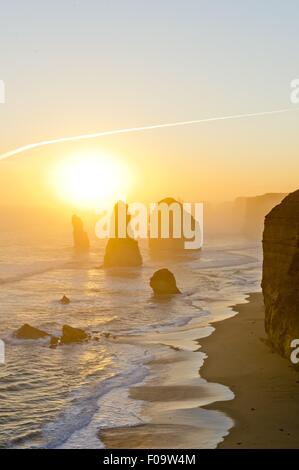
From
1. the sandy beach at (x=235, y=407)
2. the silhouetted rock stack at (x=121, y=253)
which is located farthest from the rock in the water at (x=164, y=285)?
the silhouetted rock stack at (x=121, y=253)

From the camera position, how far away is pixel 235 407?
2425cm

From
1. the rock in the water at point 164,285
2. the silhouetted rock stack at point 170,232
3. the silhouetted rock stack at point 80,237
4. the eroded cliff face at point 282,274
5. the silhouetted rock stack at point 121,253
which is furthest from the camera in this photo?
the silhouetted rock stack at point 80,237

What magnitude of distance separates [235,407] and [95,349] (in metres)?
15.6

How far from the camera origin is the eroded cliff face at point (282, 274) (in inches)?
1187

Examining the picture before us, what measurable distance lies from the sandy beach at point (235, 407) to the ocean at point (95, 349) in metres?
0.52

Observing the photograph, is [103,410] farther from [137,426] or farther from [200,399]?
[200,399]

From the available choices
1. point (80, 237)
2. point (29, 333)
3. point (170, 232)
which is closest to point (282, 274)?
point (29, 333)

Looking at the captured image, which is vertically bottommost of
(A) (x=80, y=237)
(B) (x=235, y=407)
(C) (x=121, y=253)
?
(B) (x=235, y=407)

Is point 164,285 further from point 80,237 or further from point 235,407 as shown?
point 80,237

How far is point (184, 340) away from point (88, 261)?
266 ft

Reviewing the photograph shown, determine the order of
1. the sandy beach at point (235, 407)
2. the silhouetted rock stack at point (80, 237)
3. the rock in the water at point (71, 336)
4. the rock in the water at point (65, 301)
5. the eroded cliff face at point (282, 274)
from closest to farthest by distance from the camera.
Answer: the sandy beach at point (235, 407) < the eroded cliff face at point (282, 274) < the rock in the water at point (71, 336) < the rock in the water at point (65, 301) < the silhouetted rock stack at point (80, 237)

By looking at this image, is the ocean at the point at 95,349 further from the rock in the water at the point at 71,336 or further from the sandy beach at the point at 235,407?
the rock in the water at the point at 71,336

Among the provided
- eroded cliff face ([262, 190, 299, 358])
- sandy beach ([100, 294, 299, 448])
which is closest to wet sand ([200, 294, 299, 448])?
sandy beach ([100, 294, 299, 448])
